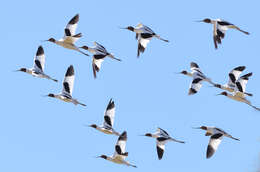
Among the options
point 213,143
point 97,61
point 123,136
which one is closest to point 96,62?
point 97,61

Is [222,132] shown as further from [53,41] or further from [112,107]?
[53,41]

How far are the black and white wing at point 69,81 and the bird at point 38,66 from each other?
138 centimetres

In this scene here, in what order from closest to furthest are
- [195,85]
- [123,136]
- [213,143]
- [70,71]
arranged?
A: 1. [213,143]
2. [123,136]
3. [195,85]
4. [70,71]

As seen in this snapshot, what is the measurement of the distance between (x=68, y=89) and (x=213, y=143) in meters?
11.1

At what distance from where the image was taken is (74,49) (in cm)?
6456

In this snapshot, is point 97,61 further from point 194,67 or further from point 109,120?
point 194,67

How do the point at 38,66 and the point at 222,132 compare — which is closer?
the point at 222,132

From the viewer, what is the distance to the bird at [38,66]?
6531 cm

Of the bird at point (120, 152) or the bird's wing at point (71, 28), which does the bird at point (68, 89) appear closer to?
the bird's wing at point (71, 28)

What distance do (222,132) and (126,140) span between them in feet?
20.6

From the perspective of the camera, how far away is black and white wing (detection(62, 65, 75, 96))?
64.4 metres

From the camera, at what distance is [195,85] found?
63625 mm

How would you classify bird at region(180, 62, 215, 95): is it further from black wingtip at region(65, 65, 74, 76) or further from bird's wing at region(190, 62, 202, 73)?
black wingtip at region(65, 65, 74, 76)

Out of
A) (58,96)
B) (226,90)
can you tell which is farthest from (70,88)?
(226,90)
